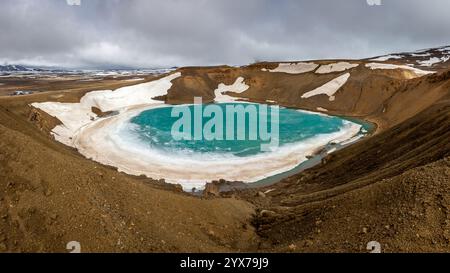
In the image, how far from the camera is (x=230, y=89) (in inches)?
3290

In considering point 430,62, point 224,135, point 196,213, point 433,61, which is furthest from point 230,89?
point 433,61

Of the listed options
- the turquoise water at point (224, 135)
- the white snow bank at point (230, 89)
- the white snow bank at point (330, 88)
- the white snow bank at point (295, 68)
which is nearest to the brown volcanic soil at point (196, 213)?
the turquoise water at point (224, 135)

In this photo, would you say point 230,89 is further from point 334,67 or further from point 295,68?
point 334,67

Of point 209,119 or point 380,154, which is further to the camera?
point 209,119

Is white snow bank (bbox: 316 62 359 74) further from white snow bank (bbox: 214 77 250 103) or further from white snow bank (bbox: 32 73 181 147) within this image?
white snow bank (bbox: 32 73 181 147)

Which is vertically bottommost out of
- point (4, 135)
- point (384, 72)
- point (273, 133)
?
point (273, 133)

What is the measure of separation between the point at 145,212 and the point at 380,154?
17.2m

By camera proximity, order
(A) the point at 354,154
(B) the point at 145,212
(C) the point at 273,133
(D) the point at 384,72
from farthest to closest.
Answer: (D) the point at 384,72 → (C) the point at 273,133 → (A) the point at 354,154 → (B) the point at 145,212

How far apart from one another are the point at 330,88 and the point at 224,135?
127ft

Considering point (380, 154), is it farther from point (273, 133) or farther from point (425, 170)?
point (273, 133)

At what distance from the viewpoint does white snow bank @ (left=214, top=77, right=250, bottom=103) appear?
259 ft

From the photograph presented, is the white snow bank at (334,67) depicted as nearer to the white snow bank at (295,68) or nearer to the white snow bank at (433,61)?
the white snow bank at (295,68)
